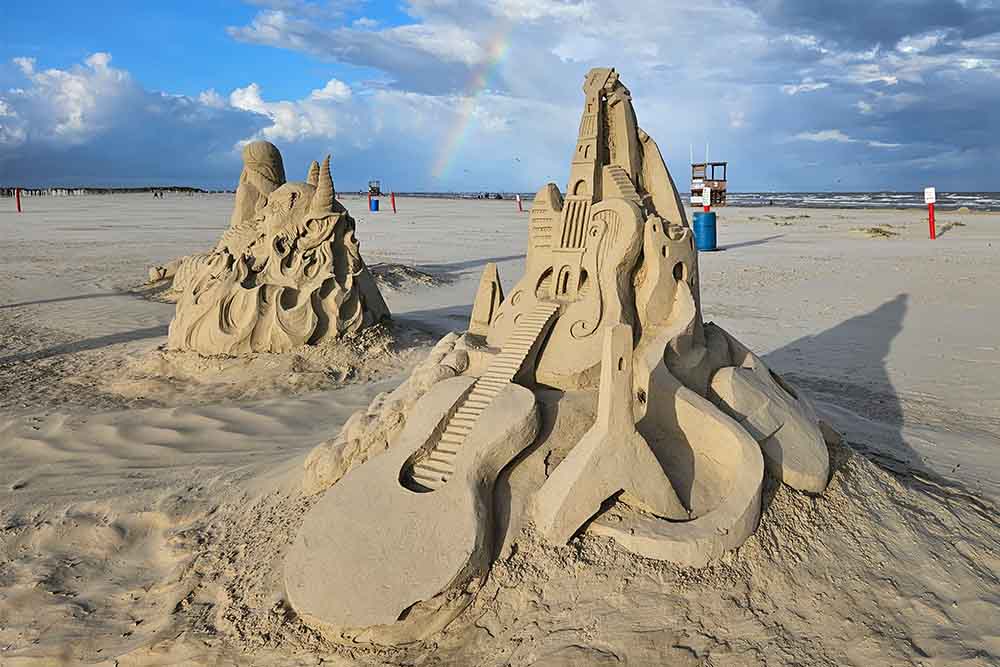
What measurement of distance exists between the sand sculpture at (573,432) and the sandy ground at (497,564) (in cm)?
17

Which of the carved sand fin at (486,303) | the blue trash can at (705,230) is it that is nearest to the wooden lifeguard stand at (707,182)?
the blue trash can at (705,230)

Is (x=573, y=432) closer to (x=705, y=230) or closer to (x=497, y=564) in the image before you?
(x=497, y=564)

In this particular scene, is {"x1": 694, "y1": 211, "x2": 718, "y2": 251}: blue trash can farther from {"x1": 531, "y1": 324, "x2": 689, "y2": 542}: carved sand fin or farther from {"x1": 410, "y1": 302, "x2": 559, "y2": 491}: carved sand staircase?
{"x1": 531, "y1": 324, "x2": 689, "y2": 542}: carved sand fin

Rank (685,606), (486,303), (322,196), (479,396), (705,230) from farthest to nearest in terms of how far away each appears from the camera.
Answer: (705,230)
(322,196)
(486,303)
(479,396)
(685,606)

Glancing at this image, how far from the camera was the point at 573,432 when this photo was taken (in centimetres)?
382

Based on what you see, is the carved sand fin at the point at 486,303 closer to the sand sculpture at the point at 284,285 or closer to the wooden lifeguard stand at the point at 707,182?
the sand sculpture at the point at 284,285

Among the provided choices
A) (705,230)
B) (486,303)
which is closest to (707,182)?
(705,230)

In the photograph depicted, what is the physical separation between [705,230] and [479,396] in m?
16.9

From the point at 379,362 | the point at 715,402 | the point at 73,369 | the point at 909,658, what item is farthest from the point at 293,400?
the point at 909,658

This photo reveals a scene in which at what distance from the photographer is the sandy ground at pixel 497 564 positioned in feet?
10.2

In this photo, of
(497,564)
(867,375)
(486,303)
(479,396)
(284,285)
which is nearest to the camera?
(497,564)

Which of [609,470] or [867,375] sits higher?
[609,470]

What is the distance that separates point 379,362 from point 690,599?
5.66 meters

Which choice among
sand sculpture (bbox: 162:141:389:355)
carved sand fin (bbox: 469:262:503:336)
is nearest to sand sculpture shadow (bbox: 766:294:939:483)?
carved sand fin (bbox: 469:262:503:336)
